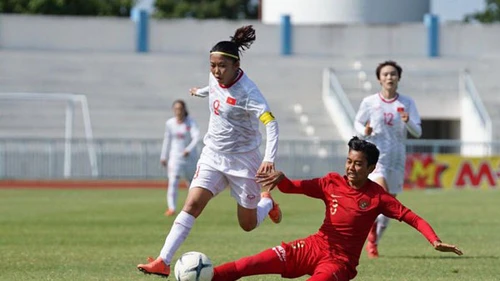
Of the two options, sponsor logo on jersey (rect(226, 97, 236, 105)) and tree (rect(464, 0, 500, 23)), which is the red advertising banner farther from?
tree (rect(464, 0, 500, 23))

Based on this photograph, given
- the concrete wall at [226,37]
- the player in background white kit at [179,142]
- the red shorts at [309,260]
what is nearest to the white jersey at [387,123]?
the red shorts at [309,260]

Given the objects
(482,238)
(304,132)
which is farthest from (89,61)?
(482,238)

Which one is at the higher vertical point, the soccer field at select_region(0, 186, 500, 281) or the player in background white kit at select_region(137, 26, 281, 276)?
the player in background white kit at select_region(137, 26, 281, 276)

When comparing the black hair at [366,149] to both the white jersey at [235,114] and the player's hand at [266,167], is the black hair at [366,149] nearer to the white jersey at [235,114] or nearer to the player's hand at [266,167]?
the player's hand at [266,167]

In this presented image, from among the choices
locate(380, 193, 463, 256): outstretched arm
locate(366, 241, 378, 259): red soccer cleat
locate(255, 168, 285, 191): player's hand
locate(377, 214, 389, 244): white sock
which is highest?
locate(255, 168, 285, 191): player's hand

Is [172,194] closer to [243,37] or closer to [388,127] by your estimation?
[388,127]

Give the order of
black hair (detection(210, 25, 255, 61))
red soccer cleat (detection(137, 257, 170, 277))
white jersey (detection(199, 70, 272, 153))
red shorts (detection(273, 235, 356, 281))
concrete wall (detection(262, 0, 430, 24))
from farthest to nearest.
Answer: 1. concrete wall (detection(262, 0, 430, 24))
2. white jersey (detection(199, 70, 272, 153))
3. black hair (detection(210, 25, 255, 61))
4. red soccer cleat (detection(137, 257, 170, 277))
5. red shorts (detection(273, 235, 356, 281))

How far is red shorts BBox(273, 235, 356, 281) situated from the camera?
949 cm

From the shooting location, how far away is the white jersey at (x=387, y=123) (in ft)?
47.7

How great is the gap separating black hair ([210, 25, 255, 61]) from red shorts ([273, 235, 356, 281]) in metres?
2.01

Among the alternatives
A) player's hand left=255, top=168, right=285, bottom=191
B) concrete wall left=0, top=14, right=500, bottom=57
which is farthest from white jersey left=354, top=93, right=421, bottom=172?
concrete wall left=0, top=14, right=500, bottom=57

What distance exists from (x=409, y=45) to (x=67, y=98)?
16156mm

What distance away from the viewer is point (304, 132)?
45.9 meters

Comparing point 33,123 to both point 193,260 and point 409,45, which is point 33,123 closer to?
point 409,45
